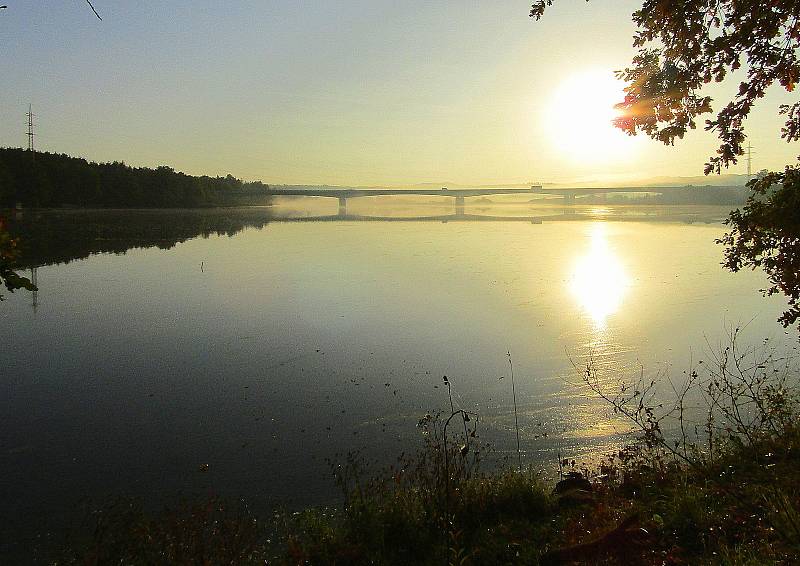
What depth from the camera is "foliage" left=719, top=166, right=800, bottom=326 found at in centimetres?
668

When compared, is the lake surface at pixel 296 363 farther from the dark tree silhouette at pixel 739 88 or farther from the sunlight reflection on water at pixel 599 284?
the dark tree silhouette at pixel 739 88

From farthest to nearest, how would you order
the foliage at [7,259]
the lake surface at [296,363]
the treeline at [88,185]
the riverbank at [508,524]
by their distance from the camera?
the treeline at [88,185], the lake surface at [296,363], the riverbank at [508,524], the foliage at [7,259]

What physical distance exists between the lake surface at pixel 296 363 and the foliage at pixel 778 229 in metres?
3.77

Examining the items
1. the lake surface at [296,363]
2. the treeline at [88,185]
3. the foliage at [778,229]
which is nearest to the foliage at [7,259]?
the lake surface at [296,363]

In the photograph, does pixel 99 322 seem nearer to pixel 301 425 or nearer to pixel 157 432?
pixel 157 432

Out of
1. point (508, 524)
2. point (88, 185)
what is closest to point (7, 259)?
point (508, 524)

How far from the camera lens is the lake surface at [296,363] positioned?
28.6ft

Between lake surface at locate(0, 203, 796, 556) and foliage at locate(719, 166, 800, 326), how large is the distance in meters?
3.77

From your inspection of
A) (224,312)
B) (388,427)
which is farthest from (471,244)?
(388,427)

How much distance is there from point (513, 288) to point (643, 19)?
18.2m

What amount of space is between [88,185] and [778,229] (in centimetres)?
12086

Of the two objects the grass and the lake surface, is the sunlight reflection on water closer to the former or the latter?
the lake surface

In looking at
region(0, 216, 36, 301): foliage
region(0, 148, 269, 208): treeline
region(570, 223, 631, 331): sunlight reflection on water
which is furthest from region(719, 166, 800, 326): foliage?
region(0, 148, 269, 208): treeline

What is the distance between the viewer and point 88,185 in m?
108
